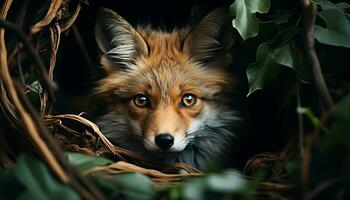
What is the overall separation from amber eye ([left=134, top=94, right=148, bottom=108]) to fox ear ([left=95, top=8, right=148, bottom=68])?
0.64 ft

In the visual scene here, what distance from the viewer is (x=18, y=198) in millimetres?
1278

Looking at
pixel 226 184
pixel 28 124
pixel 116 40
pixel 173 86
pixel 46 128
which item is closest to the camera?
pixel 226 184

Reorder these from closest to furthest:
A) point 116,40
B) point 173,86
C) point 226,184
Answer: point 226,184 → point 173,86 → point 116,40

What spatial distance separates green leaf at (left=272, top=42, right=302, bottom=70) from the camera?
5.91 feet

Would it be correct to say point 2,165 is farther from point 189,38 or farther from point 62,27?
point 189,38

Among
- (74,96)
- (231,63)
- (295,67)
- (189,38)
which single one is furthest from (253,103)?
(74,96)

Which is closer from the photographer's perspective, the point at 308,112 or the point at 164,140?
the point at 308,112

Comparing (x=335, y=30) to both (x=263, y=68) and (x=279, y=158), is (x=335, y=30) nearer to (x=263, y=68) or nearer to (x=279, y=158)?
(x=263, y=68)

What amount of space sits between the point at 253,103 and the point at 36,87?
0.85 m

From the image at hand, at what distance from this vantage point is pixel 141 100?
2209mm

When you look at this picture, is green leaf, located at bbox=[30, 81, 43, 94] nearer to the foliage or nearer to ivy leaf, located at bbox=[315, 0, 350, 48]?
the foliage

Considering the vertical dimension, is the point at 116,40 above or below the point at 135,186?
above

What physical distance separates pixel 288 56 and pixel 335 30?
0.51 ft

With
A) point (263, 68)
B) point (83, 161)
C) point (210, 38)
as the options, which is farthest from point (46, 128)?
point (210, 38)
